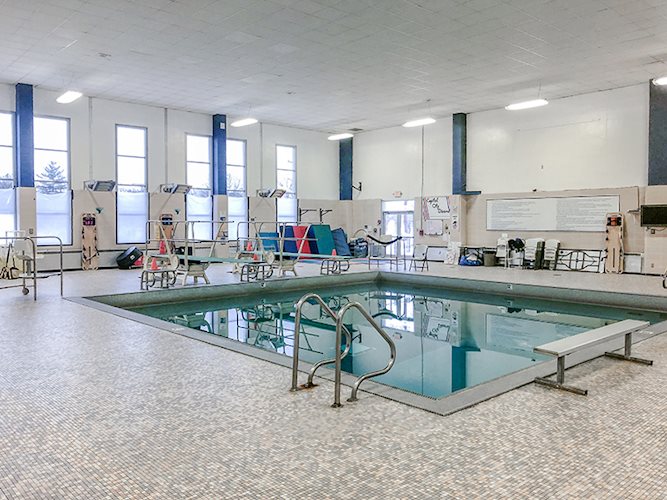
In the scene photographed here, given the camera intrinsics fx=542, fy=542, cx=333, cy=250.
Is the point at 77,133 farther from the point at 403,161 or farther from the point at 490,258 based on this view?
the point at 490,258

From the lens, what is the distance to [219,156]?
1326cm

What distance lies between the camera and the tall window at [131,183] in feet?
39.4

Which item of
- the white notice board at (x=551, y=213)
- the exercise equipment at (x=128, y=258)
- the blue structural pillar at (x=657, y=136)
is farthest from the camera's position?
the exercise equipment at (x=128, y=258)

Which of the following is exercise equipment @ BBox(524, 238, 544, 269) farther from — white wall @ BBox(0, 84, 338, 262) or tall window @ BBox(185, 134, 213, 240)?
tall window @ BBox(185, 134, 213, 240)

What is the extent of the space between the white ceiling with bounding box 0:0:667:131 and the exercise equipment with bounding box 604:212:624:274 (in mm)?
2670

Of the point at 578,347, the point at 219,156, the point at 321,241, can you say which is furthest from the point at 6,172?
the point at 578,347

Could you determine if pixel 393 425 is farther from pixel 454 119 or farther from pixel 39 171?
pixel 454 119

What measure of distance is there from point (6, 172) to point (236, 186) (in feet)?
16.9

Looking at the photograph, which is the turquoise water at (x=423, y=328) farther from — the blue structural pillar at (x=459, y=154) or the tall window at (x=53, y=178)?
the tall window at (x=53, y=178)

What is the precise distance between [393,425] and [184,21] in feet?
21.2

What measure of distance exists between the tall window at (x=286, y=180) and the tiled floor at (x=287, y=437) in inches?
→ 441

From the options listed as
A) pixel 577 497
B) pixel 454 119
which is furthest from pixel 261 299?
pixel 454 119

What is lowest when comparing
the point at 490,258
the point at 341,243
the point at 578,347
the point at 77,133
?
the point at 578,347

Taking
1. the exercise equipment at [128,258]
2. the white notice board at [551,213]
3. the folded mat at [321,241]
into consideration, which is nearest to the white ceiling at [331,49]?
the white notice board at [551,213]
